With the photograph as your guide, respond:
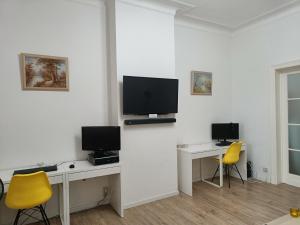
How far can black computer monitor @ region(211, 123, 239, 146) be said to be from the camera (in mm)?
4305

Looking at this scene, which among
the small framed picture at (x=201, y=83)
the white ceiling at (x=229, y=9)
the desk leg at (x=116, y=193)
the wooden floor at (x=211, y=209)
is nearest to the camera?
A: the wooden floor at (x=211, y=209)

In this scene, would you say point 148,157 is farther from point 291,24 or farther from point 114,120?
point 291,24

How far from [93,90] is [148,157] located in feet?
4.36

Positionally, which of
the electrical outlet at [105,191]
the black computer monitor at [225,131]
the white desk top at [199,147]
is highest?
the black computer monitor at [225,131]

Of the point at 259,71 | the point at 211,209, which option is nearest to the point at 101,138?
the point at 211,209

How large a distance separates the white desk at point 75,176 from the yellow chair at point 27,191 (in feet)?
0.54

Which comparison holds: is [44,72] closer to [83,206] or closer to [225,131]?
[83,206]

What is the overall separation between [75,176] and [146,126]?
4.08 feet

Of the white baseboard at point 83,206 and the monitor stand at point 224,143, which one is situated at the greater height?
the monitor stand at point 224,143

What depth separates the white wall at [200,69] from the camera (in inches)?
162

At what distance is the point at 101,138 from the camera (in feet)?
9.71

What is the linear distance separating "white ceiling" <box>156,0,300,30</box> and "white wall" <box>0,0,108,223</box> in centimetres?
135

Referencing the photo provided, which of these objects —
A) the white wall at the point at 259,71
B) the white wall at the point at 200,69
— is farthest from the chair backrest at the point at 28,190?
the white wall at the point at 259,71

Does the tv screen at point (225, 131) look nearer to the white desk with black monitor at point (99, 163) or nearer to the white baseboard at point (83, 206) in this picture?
the white desk with black monitor at point (99, 163)
